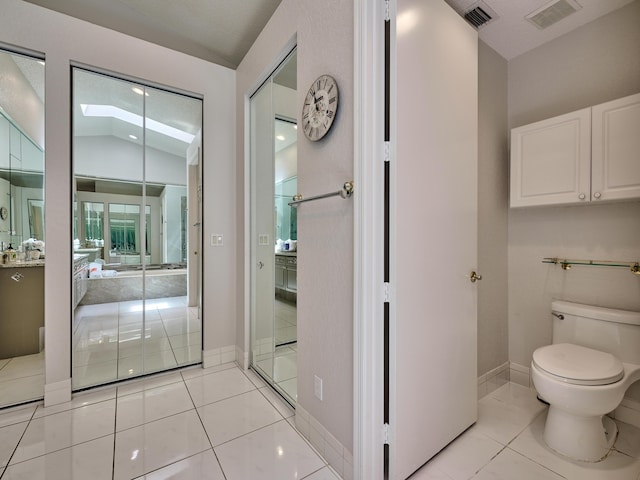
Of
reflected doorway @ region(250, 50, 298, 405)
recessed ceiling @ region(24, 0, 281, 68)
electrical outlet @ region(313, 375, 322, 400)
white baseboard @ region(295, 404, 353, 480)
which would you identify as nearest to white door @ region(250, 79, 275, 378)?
reflected doorway @ region(250, 50, 298, 405)

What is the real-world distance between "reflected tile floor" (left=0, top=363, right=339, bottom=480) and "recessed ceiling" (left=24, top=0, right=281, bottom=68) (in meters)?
2.80

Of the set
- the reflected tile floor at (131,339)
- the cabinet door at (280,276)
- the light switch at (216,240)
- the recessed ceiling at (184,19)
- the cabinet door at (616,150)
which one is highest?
the recessed ceiling at (184,19)

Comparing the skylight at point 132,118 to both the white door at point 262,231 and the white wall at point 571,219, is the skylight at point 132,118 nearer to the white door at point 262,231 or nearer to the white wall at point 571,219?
the white door at point 262,231

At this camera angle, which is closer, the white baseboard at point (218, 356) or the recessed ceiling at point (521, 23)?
the recessed ceiling at point (521, 23)

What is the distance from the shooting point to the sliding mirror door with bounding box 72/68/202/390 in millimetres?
2104

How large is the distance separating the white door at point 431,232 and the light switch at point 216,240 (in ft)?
6.00

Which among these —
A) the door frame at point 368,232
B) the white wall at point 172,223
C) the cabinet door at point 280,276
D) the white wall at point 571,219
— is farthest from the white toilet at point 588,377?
the white wall at point 172,223

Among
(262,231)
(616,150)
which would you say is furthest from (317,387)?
(616,150)

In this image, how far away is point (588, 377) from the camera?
139 centimetres

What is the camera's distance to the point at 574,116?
179 cm

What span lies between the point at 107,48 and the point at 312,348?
2614 millimetres

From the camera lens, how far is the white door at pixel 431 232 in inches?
49.2

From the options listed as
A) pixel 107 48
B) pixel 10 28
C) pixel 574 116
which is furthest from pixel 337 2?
pixel 10 28

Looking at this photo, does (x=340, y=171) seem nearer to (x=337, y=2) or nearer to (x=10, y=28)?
(x=337, y=2)
